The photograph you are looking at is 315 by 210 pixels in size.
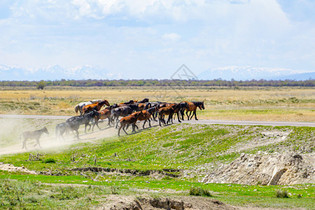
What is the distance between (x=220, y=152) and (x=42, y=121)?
1260 inches

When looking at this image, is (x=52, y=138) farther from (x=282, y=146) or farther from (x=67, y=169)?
(x=282, y=146)

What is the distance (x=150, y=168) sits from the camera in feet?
90.1

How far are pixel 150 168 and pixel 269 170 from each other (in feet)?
26.6

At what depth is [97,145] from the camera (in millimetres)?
37312

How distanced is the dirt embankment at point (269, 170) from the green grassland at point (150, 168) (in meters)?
1.60

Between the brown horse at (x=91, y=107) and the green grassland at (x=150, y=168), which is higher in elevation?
the brown horse at (x=91, y=107)

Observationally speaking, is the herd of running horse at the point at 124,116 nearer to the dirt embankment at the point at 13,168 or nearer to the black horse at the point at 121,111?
the black horse at the point at 121,111

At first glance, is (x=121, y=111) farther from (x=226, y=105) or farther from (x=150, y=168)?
(x=226, y=105)

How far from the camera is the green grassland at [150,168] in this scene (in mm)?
14980

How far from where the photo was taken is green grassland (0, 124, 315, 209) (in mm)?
14980

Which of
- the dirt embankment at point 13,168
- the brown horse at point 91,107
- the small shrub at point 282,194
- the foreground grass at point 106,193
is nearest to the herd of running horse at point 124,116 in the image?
the brown horse at point 91,107

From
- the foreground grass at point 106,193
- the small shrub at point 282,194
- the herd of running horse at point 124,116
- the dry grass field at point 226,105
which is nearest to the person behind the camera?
the foreground grass at point 106,193

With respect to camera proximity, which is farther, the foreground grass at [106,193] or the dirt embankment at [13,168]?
the dirt embankment at [13,168]

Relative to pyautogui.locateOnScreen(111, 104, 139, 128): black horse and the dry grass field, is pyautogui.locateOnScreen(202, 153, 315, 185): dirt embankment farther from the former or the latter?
the dry grass field
